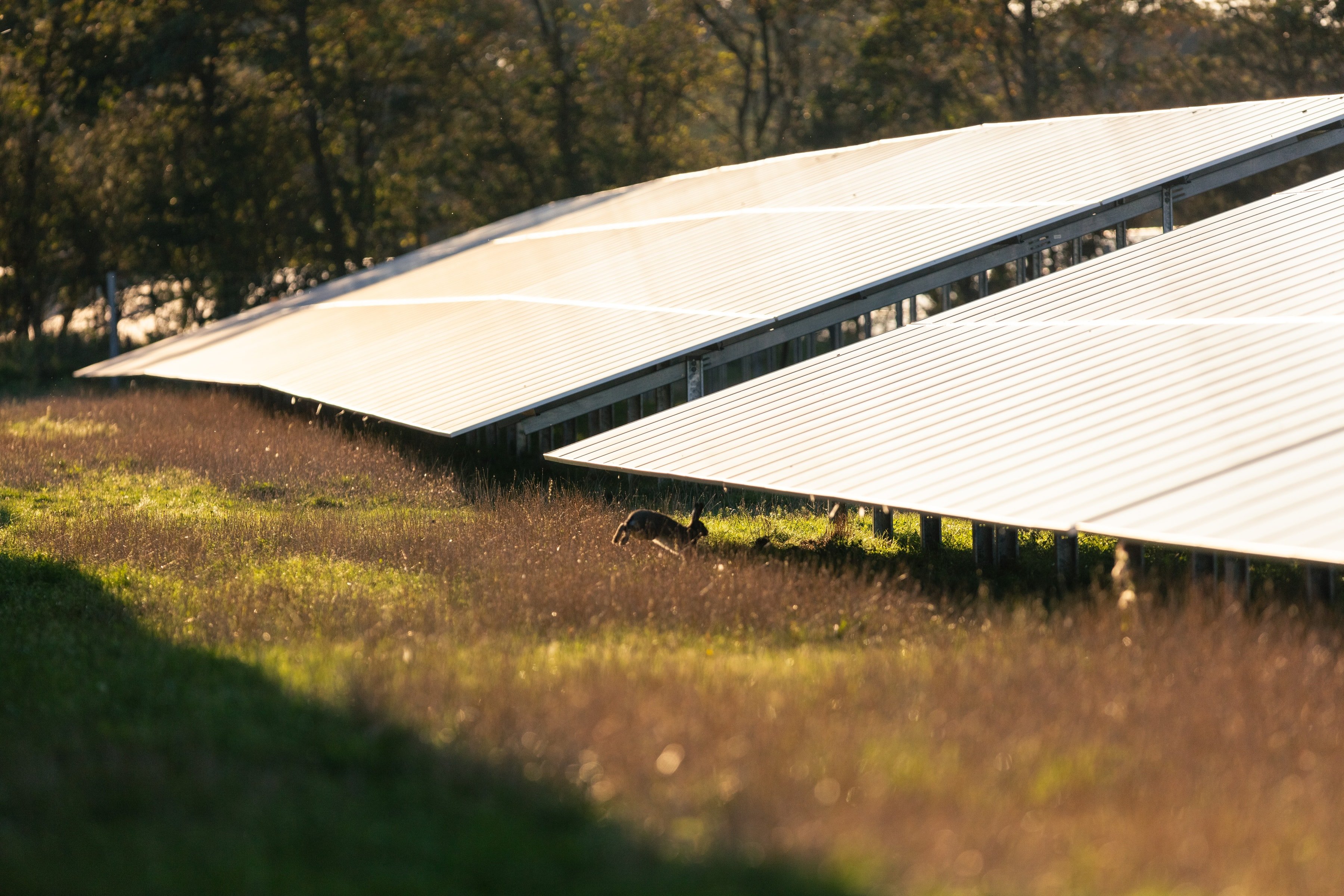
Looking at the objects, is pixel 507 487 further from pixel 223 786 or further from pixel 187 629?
pixel 223 786

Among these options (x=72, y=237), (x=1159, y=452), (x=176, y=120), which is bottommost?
(x=1159, y=452)

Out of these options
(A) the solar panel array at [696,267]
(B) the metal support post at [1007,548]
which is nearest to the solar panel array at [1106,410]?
(B) the metal support post at [1007,548]

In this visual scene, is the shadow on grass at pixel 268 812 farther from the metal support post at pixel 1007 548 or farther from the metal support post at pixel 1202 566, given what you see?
the metal support post at pixel 1007 548

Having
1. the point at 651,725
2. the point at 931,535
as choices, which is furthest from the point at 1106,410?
the point at 651,725

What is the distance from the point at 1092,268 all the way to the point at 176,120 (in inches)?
1404

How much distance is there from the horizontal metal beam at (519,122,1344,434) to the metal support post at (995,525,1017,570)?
484cm

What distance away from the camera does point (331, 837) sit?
214 inches

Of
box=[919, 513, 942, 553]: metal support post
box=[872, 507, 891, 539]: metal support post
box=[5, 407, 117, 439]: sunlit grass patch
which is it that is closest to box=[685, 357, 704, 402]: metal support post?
box=[872, 507, 891, 539]: metal support post

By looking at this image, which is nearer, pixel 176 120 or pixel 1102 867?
pixel 1102 867

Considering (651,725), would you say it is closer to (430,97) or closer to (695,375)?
(695,375)

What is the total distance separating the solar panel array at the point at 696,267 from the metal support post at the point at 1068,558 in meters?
5.64

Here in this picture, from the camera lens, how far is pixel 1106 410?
10.6 metres

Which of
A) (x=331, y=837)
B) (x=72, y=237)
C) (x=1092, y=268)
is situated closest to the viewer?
(x=331, y=837)

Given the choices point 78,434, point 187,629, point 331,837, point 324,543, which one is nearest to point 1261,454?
point 331,837
